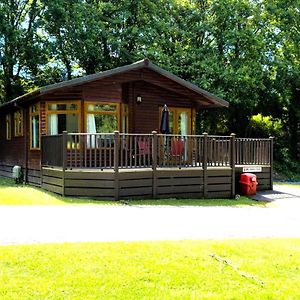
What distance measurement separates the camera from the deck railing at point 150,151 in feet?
38.5

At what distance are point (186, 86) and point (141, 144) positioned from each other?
13.3ft

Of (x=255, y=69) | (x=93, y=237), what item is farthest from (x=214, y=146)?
(x=255, y=69)

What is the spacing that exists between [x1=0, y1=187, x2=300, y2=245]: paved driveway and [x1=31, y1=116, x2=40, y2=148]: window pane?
18.7 feet

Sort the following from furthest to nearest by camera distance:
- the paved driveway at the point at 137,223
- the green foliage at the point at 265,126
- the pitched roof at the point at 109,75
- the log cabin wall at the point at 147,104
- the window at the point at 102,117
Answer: the green foliage at the point at 265,126 → the log cabin wall at the point at 147,104 → the window at the point at 102,117 → the pitched roof at the point at 109,75 → the paved driveway at the point at 137,223

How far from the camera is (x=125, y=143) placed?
12.4 m

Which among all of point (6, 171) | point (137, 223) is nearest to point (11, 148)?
point (6, 171)

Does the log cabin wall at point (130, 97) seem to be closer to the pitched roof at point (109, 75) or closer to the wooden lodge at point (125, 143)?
the wooden lodge at point (125, 143)

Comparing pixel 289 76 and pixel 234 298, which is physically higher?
pixel 289 76

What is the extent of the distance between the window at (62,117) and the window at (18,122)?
9.62 ft

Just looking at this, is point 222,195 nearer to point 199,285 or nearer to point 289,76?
point 199,285

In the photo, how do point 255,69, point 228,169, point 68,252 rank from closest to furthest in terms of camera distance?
point 68,252 → point 228,169 → point 255,69

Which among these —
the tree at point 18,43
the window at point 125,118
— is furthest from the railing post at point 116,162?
the tree at point 18,43

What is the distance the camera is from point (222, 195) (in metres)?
12.8

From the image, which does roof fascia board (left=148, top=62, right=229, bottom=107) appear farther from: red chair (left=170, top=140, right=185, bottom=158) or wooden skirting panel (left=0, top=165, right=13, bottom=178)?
wooden skirting panel (left=0, top=165, right=13, bottom=178)
